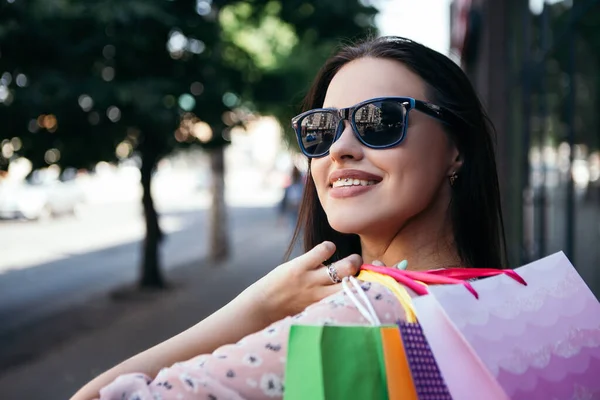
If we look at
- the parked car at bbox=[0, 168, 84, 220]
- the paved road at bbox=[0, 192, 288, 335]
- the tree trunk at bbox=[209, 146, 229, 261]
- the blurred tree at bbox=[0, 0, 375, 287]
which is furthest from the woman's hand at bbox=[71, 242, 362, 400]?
the parked car at bbox=[0, 168, 84, 220]

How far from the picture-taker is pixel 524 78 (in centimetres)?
788

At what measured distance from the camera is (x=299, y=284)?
4.28 ft

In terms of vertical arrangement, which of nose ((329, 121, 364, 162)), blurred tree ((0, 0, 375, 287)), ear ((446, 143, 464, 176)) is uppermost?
blurred tree ((0, 0, 375, 287))

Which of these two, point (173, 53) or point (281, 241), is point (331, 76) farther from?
point (281, 241)

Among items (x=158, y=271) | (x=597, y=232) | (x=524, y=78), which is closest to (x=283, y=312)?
(x=524, y=78)

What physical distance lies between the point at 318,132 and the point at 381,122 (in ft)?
0.59

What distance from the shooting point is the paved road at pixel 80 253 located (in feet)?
37.8

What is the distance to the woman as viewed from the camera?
127 cm

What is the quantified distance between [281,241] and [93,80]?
443 inches

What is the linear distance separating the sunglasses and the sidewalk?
5.41 m

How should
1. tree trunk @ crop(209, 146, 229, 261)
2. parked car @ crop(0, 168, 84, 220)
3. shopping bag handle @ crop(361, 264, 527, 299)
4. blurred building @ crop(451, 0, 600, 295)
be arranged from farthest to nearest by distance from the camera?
1. parked car @ crop(0, 168, 84, 220)
2. tree trunk @ crop(209, 146, 229, 261)
3. blurred building @ crop(451, 0, 600, 295)
4. shopping bag handle @ crop(361, 264, 527, 299)

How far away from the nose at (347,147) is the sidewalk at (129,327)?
5.44 metres

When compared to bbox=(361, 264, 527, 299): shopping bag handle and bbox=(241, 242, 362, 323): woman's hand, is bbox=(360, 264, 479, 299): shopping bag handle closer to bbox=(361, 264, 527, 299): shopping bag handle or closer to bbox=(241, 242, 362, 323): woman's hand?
bbox=(361, 264, 527, 299): shopping bag handle

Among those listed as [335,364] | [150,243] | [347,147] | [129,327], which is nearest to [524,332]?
[335,364]
